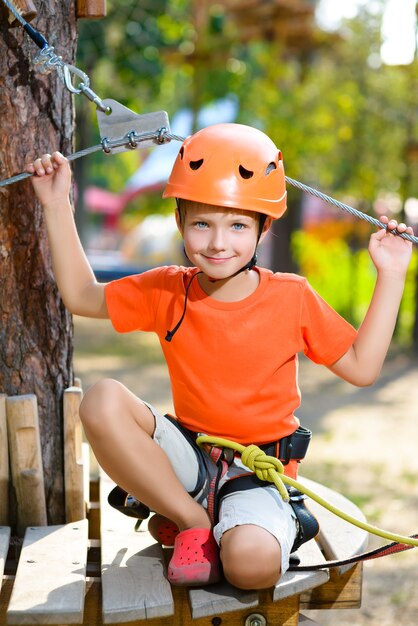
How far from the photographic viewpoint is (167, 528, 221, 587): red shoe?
2.22 m

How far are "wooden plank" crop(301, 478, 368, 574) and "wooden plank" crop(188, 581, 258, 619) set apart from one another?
0.32 meters

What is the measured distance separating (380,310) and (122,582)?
97 cm

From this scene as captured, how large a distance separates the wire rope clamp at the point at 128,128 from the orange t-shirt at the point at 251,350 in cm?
43

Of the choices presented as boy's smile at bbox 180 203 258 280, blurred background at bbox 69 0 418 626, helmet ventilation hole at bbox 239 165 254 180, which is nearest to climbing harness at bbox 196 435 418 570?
boy's smile at bbox 180 203 258 280

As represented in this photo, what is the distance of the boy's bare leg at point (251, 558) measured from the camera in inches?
84.7

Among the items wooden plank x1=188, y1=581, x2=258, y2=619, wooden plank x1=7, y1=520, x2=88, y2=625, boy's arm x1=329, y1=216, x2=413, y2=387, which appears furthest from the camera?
boy's arm x1=329, y1=216, x2=413, y2=387

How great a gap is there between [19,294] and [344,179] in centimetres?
893

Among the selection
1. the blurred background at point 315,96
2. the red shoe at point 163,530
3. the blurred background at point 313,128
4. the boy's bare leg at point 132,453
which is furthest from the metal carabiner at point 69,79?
the blurred background at point 315,96

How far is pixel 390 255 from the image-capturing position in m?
2.44

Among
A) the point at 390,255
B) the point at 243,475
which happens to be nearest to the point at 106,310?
the point at 243,475

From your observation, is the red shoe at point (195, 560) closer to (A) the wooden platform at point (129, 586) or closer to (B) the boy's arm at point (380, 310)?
(A) the wooden platform at point (129, 586)

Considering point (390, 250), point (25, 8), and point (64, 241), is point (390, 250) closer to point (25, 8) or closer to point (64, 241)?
point (64, 241)

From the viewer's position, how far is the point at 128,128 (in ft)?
8.22

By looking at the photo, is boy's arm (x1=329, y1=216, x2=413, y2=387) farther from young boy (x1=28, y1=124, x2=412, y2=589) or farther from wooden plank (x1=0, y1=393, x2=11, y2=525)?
wooden plank (x1=0, y1=393, x2=11, y2=525)
